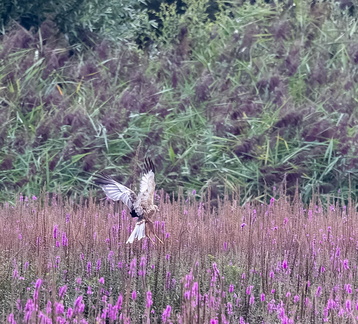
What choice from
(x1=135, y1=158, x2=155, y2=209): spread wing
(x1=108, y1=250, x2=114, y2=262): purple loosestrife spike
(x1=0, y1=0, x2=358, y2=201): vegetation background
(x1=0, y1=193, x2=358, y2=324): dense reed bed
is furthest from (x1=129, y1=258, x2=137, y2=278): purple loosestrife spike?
(x1=0, y1=0, x2=358, y2=201): vegetation background

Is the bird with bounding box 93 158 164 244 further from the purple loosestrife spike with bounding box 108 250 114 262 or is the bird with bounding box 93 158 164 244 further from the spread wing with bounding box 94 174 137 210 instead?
the purple loosestrife spike with bounding box 108 250 114 262

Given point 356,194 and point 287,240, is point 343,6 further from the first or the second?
point 287,240

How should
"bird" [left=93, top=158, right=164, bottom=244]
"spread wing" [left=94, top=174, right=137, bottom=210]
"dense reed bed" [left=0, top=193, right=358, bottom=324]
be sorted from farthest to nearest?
"spread wing" [left=94, top=174, right=137, bottom=210] < "bird" [left=93, top=158, right=164, bottom=244] < "dense reed bed" [left=0, top=193, right=358, bottom=324]

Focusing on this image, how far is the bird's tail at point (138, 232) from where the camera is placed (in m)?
4.96

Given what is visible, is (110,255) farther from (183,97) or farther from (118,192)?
(183,97)

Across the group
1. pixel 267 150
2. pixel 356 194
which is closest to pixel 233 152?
pixel 267 150

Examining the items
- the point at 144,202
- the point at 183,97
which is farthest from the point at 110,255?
the point at 183,97

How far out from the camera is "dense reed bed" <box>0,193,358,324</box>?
4.02 m

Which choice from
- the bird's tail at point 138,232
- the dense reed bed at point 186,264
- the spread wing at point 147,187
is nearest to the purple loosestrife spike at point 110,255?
the dense reed bed at point 186,264

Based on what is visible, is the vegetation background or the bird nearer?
the bird

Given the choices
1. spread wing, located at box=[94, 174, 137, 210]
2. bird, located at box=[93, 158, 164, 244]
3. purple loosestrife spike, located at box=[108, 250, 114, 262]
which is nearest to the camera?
purple loosestrife spike, located at box=[108, 250, 114, 262]

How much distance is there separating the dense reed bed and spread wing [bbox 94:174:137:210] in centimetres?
18

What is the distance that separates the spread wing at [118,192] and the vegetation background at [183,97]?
8.80ft

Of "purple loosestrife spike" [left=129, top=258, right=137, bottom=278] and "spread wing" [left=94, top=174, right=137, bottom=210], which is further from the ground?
"spread wing" [left=94, top=174, right=137, bottom=210]
